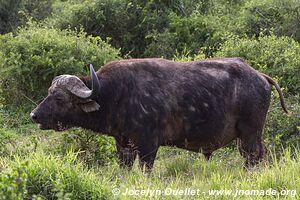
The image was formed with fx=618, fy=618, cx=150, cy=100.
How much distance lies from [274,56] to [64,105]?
13.0ft

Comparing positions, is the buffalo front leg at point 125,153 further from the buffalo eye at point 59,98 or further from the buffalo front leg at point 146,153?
the buffalo eye at point 59,98

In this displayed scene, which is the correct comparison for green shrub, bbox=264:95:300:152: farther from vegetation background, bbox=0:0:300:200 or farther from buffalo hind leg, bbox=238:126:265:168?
buffalo hind leg, bbox=238:126:265:168

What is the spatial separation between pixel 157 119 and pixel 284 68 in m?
3.17

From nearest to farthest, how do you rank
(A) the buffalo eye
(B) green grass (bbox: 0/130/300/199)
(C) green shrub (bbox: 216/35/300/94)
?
(B) green grass (bbox: 0/130/300/199), (A) the buffalo eye, (C) green shrub (bbox: 216/35/300/94)

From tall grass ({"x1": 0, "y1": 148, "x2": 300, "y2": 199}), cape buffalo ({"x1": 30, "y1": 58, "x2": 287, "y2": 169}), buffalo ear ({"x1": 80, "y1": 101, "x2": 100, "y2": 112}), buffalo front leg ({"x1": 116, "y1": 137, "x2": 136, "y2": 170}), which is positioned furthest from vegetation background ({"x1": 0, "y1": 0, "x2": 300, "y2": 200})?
buffalo ear ({"x1": 80, "y1": 101, "x2": 100, "y2": 112})

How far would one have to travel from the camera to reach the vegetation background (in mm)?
5891

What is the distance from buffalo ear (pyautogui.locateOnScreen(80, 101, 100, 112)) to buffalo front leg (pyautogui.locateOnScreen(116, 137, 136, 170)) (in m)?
0.47

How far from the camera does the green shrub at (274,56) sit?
963 centimetres

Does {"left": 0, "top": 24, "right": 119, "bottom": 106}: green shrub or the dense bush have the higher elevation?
{"left": 0, "top": 24, "right": 119, "bottom": 106}: green shrub

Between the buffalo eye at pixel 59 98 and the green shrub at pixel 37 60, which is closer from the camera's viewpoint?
the buffalo eye at pixel 59 98

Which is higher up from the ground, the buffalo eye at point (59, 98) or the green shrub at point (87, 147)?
the buffalo eye at point (59, 98)

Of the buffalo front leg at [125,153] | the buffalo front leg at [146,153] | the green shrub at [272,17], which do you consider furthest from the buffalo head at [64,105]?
the green shrub at [272,17]

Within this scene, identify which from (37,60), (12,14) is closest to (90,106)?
(37,60)

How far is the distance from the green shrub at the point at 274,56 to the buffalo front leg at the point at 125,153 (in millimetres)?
3024
